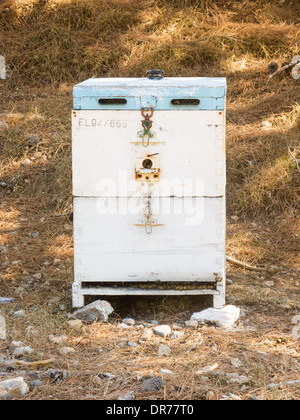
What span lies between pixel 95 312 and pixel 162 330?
471 mm

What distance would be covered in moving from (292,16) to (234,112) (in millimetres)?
2158

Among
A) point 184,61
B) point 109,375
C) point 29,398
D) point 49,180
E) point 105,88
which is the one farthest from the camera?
point 184,61

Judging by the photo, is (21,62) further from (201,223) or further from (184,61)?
(201,223)

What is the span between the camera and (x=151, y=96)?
12.6 ft

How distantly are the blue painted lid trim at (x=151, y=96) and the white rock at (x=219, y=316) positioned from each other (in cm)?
123

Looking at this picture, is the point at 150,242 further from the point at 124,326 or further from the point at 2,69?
the point at 2,69

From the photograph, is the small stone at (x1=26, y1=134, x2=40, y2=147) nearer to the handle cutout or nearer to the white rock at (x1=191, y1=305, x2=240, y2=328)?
the handle cutout

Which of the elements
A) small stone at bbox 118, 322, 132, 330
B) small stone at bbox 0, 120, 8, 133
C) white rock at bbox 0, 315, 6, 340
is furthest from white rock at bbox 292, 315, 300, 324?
small stone at bbox 0, 120, 8, 133

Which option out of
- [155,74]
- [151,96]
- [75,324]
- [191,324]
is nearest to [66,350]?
[75,324]

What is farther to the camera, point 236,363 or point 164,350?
point 164,350

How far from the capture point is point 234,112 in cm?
701

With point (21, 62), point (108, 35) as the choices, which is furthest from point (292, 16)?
point (21, 62)

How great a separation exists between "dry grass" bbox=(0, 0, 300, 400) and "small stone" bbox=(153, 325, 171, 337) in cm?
9

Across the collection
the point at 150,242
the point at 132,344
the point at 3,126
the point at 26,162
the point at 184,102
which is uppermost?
the point at 3,126
